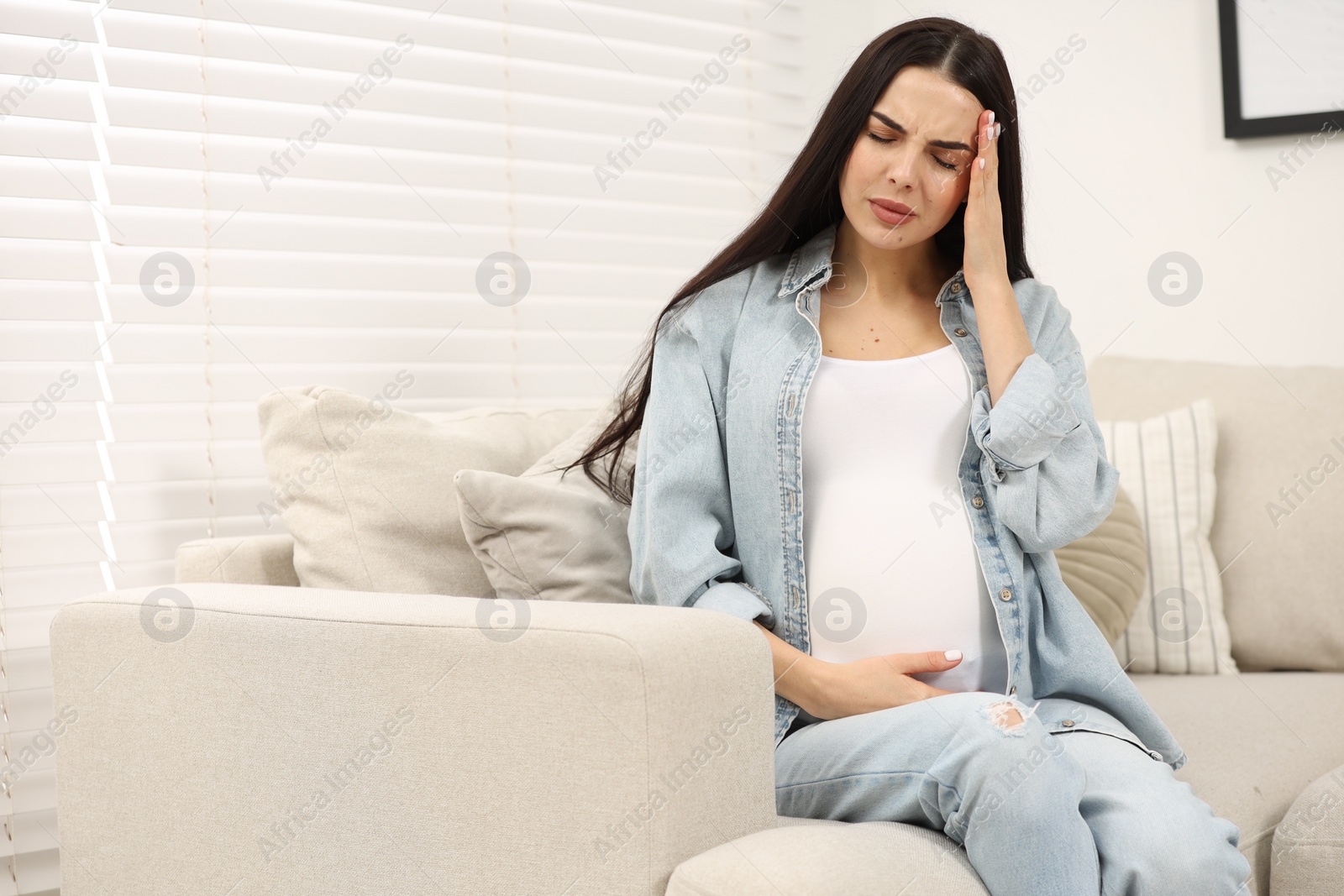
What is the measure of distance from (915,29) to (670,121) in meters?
0.99

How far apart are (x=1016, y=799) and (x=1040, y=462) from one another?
17.4 inches

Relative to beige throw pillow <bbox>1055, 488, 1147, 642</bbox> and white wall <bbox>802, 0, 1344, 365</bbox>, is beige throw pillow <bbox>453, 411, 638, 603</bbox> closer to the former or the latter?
beige throw pillow <bbox>1055, 488, 1147, 642</bbox>

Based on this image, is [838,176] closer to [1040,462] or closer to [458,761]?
[1040,462]

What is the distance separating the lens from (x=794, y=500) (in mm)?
1240

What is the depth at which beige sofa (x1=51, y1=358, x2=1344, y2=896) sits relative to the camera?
866mm

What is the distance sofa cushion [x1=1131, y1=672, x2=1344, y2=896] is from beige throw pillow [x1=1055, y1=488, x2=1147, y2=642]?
0.41 feet

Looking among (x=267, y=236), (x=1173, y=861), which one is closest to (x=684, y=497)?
(x=1173, y=861)

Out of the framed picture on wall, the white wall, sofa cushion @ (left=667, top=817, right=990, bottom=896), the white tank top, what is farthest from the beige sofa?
the framed picture on wall

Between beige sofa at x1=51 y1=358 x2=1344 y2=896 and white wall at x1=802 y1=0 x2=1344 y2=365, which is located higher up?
white wall at x1=802 y1=0 x2=1344 y2=365

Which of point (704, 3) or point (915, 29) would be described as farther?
point (704, 3)

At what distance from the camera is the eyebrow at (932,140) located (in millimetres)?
1289

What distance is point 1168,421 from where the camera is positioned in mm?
1922

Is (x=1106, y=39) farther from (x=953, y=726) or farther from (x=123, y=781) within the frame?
(x=123, y=781)

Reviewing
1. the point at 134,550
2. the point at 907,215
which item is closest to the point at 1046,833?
the point at 907,215
